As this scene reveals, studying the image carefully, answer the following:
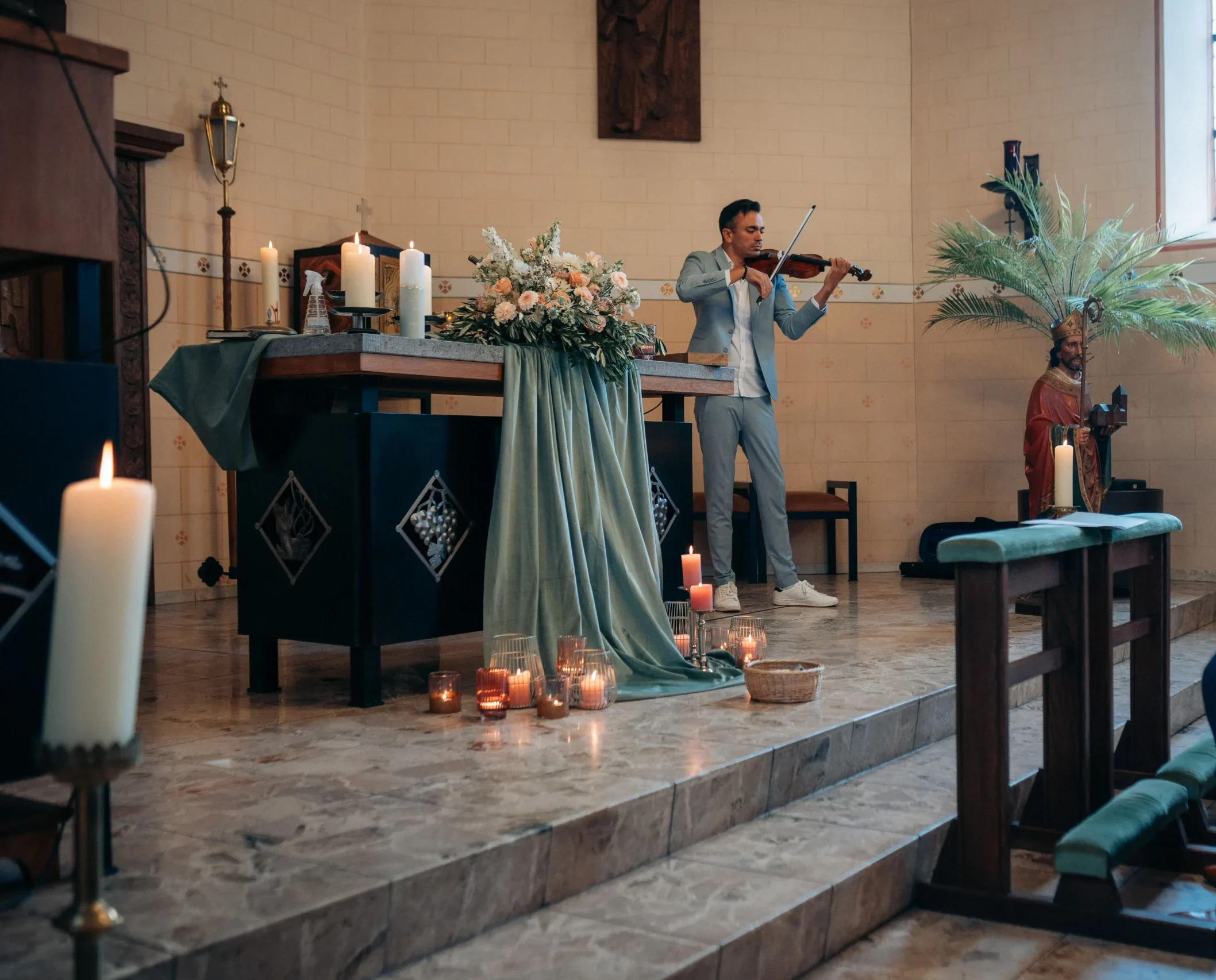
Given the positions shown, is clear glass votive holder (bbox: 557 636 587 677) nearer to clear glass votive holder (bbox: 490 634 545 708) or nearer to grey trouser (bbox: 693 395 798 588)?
clear glass votive holder (bbox: 490 634 545 708)

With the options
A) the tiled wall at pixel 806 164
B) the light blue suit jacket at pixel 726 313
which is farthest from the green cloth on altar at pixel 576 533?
the tiled wall at pixel 806 164

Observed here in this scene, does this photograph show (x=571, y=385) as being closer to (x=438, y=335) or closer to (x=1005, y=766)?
(x=438, y=335)

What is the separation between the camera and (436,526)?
12.5 feet

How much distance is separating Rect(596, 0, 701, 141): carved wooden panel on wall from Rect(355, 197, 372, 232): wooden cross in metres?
1.53

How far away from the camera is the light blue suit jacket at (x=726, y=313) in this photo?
5664 mm

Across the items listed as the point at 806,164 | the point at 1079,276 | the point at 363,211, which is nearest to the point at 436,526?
the point at 363,211

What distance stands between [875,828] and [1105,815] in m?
0.53

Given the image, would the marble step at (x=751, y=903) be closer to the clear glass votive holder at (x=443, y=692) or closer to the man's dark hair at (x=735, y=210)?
the clear glass votive holder at (x=443, y=692)

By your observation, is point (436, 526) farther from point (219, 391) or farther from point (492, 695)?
point (219, 391)

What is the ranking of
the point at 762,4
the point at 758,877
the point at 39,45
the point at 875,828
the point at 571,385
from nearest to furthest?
the point at 39,45 < the point at 758,877 < the point at 875,828 < the point at 571,385 < the point at 762,4

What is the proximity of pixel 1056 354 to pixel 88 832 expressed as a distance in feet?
21.0

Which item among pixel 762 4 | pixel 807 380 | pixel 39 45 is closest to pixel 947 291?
pixel 807 380

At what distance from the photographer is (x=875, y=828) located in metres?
2.98

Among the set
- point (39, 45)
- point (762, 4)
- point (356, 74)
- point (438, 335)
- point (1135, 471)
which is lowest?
point (1135, 471)
